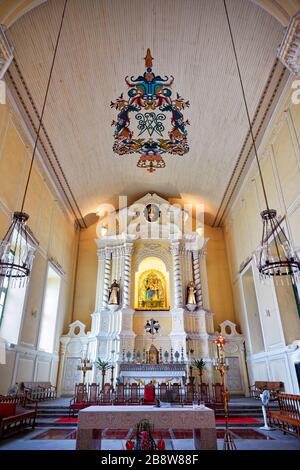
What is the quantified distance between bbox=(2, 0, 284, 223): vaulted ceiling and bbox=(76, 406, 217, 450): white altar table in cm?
739

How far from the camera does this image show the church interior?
18.4 feet

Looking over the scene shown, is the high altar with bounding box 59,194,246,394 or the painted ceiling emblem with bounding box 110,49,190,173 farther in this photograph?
the high altar with bounding box 59,194,246,394

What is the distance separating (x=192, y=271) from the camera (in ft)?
42.4

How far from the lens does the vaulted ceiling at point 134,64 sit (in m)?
7.00

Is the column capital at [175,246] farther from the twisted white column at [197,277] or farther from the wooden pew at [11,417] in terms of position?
the wooden pew at [11,417]

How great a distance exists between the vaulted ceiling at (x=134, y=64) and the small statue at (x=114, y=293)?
470 centimetres

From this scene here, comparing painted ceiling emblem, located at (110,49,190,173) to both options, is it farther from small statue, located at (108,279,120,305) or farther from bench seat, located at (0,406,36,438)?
bench seat, located at (0,406,36,438)

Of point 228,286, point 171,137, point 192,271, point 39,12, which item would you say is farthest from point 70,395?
point 39,12

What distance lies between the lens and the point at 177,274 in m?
12.4

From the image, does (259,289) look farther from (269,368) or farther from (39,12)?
(39,12)

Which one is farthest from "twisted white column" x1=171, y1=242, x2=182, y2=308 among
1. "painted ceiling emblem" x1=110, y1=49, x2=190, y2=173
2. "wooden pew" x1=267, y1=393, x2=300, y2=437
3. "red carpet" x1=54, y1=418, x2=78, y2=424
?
"wooden pew" x1=267, y1=393, x2=300, y2=437

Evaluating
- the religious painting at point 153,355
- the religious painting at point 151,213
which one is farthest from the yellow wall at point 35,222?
the religious painting at point 153,355

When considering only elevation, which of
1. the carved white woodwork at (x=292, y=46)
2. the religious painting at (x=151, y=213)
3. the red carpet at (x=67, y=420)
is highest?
the religious painting at (x=151, y=213)

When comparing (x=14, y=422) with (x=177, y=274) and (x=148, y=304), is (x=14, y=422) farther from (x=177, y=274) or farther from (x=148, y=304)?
(x=177, y=274)
